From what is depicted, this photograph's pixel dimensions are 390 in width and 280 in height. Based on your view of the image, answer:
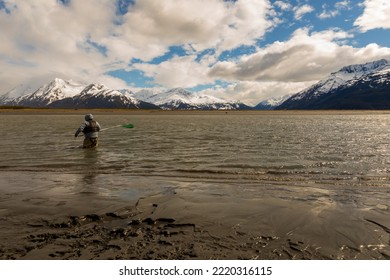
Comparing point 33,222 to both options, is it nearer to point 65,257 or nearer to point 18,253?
point 18,253

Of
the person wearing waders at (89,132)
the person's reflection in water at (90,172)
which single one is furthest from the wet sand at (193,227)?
the person wearing waders at (89,132)

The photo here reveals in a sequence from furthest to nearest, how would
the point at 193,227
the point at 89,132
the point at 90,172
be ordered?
the point at 89,132 → the point at 90,172 → the point at 193,227

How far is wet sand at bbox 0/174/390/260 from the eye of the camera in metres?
6.21

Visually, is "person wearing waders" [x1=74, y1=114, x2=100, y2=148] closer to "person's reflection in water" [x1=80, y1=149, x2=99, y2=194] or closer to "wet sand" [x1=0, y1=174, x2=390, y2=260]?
"person's reflection in water" [x1=80, y1=149, x2=99, y2=194]

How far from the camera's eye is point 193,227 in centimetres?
754

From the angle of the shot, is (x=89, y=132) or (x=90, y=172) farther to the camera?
(x=89, y=132)

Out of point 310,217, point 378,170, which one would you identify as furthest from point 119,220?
point 378,170

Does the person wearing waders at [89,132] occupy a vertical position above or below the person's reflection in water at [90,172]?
above

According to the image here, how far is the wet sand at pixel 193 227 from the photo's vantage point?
621cm

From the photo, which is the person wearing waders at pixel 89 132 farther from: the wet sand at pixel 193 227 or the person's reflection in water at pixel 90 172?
the wet sand at pixel 193 227

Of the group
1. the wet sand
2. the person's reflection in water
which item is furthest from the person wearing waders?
the wet sand

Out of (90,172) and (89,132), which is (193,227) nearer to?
(90,172)

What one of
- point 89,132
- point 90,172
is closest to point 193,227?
point 90,172

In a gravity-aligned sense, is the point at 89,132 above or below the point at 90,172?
above
